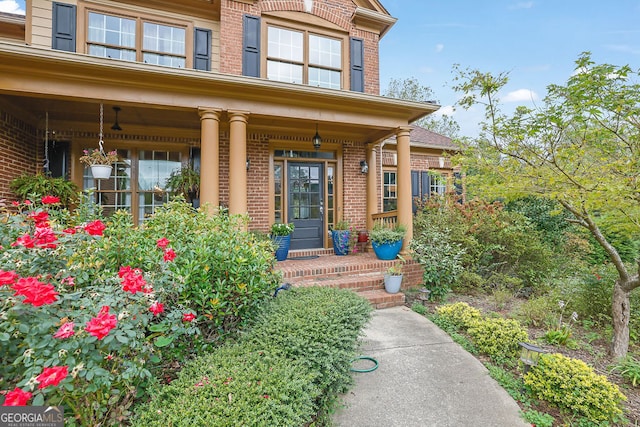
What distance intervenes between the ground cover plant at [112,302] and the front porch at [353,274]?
230 cm

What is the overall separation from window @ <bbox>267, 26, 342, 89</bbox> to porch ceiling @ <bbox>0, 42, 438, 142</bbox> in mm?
1127

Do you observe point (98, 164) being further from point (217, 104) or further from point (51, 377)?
point (51, 377)

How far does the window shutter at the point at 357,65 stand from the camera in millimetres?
6973

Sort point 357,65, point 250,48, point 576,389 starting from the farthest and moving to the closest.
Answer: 1. point 357,65
2. point 250,48
3. point 576,389

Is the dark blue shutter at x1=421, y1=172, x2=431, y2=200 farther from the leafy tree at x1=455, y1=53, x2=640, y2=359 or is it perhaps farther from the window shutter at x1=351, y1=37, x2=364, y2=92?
the leafy tree at x1=455, y1=53, x2=640, y2=359

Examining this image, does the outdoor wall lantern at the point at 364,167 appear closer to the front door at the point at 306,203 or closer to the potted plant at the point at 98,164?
the front door at the point at 306,203

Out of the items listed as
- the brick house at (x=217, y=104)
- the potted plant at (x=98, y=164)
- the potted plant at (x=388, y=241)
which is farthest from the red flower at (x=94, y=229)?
the potted plant at (x=388, y=241)

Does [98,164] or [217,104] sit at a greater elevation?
[217,104]

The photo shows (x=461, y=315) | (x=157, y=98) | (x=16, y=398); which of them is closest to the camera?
(x=16, y=398)

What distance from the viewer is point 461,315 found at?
4.01 meters

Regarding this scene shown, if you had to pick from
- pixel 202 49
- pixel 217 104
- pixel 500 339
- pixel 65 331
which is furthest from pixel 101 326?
pixel 202 49

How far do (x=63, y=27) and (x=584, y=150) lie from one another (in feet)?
27.4

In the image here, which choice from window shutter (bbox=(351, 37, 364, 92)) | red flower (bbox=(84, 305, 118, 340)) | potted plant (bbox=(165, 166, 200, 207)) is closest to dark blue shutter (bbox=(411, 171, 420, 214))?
window shutter (bbox=(351, 37, 364, 92))

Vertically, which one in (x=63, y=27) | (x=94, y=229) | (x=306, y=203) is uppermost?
(x=63, y=27)
